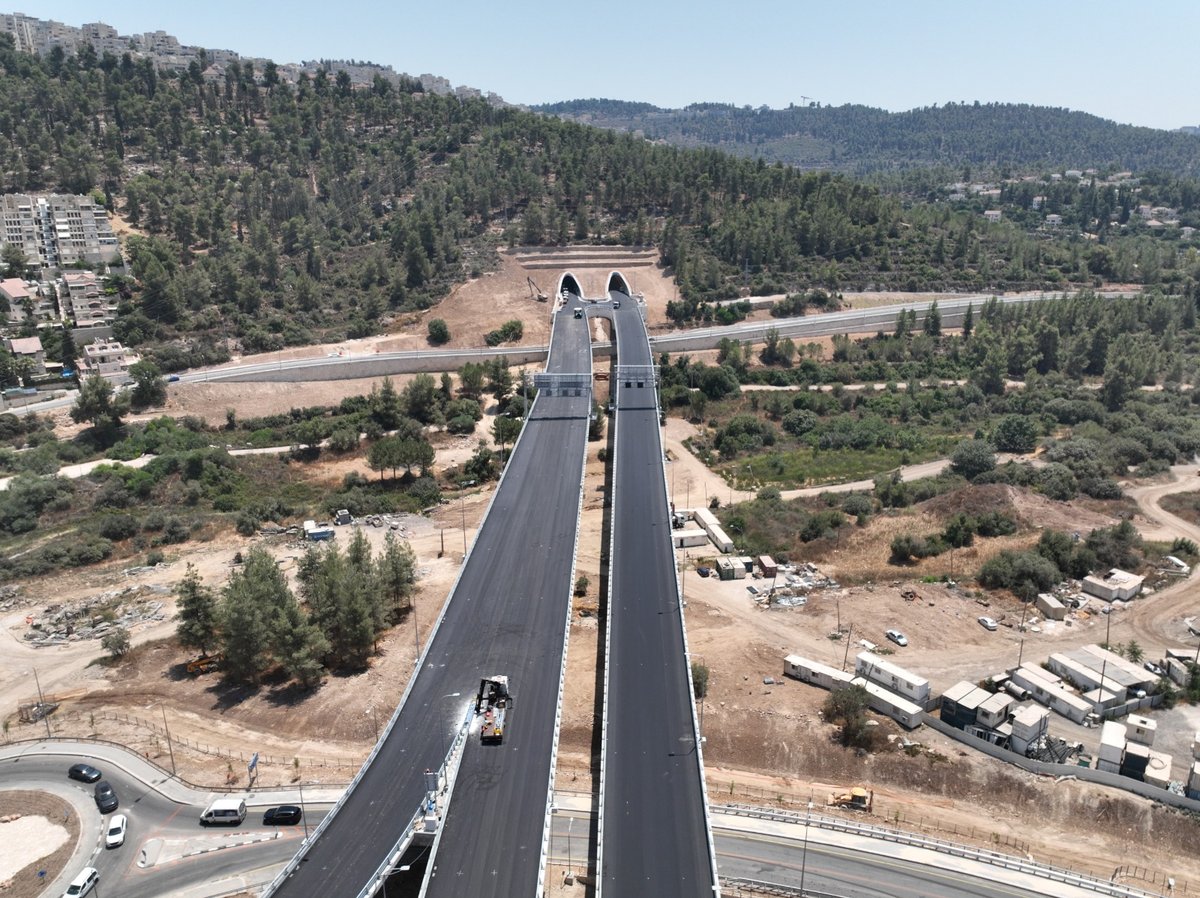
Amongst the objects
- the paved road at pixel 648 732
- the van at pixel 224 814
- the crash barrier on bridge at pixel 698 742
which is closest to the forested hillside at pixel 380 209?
the paved road at pixel 648 732

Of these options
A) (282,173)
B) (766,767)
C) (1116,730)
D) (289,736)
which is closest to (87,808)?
(289,736)

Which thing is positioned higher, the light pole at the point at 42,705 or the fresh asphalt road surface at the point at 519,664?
the fresh asphalt road surface at the point at 519,664

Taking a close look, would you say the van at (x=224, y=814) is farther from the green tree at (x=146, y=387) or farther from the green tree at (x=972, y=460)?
the green tree at (x=972, y=460)

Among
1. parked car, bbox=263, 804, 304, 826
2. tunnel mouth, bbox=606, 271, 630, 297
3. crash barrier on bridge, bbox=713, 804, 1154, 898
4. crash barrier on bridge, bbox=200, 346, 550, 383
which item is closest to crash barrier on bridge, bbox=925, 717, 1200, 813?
crash barrier on bridge, bbox=713, 804, 1154, 898

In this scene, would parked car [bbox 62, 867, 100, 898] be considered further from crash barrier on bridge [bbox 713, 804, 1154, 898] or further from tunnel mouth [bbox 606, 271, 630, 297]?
tunnel mouth [bbox 606, 271, 630, 297]

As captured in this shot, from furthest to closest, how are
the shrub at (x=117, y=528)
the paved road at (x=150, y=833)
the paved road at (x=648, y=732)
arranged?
the shrub at (x=117, y=528) → the paved road at (x=150, y=833) → the paved road at (x=648, y=732)

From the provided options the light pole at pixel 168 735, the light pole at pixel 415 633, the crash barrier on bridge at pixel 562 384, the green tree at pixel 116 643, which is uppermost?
the crash barrier on bridge at pixel 562 384
